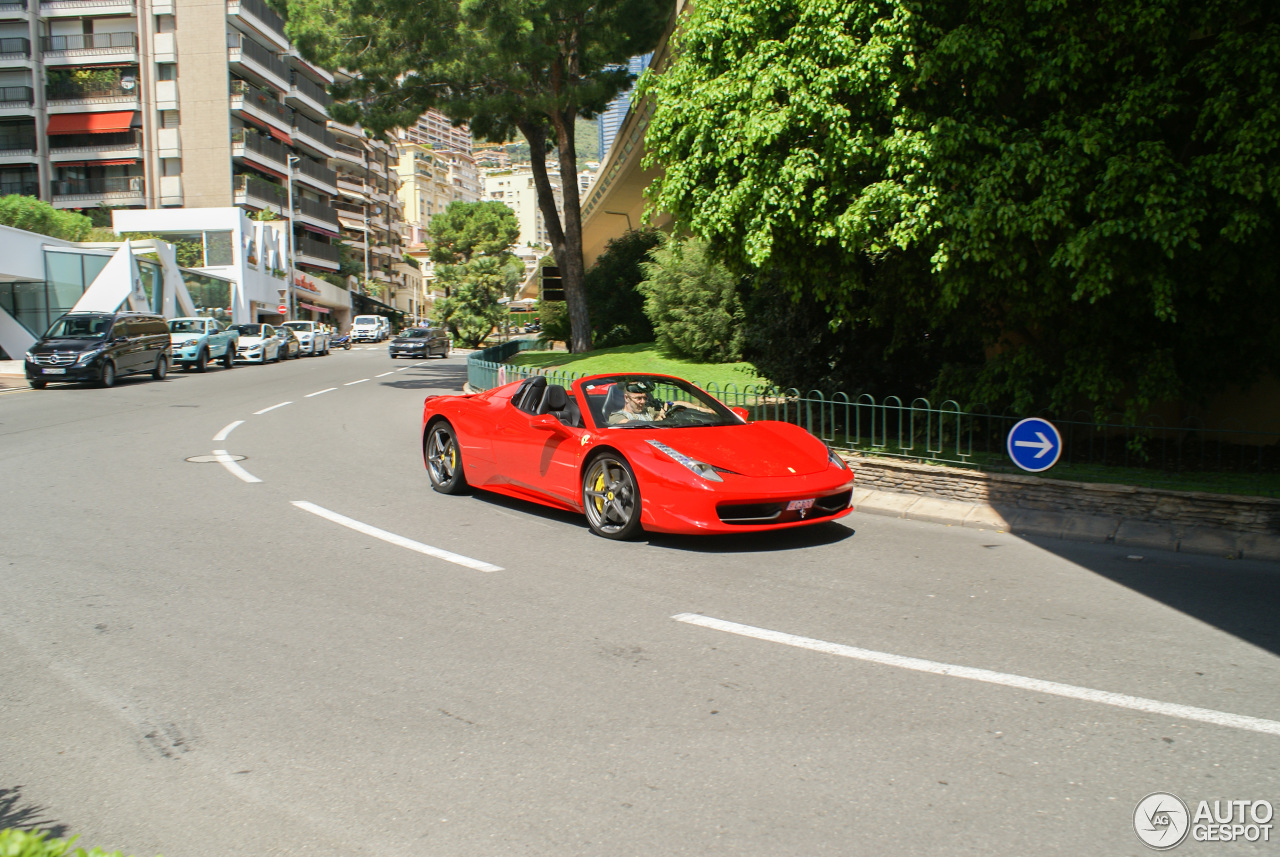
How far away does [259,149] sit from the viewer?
210 ft

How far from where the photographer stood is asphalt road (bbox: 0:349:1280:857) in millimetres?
3107

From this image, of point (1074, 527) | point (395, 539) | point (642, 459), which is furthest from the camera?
point (1074, 527)

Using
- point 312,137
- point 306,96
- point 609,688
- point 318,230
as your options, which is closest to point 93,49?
point 306,96

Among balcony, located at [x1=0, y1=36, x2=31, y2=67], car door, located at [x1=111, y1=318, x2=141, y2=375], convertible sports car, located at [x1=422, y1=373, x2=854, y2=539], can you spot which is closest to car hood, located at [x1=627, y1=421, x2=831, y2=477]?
convertible sports car, located at [x1=422, y1=373, x2=854, y2=539]

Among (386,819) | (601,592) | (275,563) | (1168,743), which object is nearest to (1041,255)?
(601,592)

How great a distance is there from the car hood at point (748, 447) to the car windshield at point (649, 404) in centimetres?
20

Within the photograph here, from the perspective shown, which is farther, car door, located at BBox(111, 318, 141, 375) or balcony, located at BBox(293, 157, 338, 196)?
balcony, located at BBox(293, 157, 338, 196)

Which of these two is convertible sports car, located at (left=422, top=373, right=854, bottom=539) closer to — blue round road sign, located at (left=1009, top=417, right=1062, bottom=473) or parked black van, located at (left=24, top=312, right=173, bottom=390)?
blue round road sign, located at (left=1009, top=417, right=1062, bottom=473)

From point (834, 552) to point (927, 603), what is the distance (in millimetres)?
1370

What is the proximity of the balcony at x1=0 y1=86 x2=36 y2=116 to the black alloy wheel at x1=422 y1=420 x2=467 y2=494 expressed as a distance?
64071 mm

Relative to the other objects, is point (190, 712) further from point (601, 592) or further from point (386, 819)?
point (601, 592)

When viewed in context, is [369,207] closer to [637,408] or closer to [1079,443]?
[1079,443]

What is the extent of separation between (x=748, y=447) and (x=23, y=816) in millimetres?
5270

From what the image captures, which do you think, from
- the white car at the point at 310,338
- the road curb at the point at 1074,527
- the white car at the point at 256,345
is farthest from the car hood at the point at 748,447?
the white car at the point at 310,338
